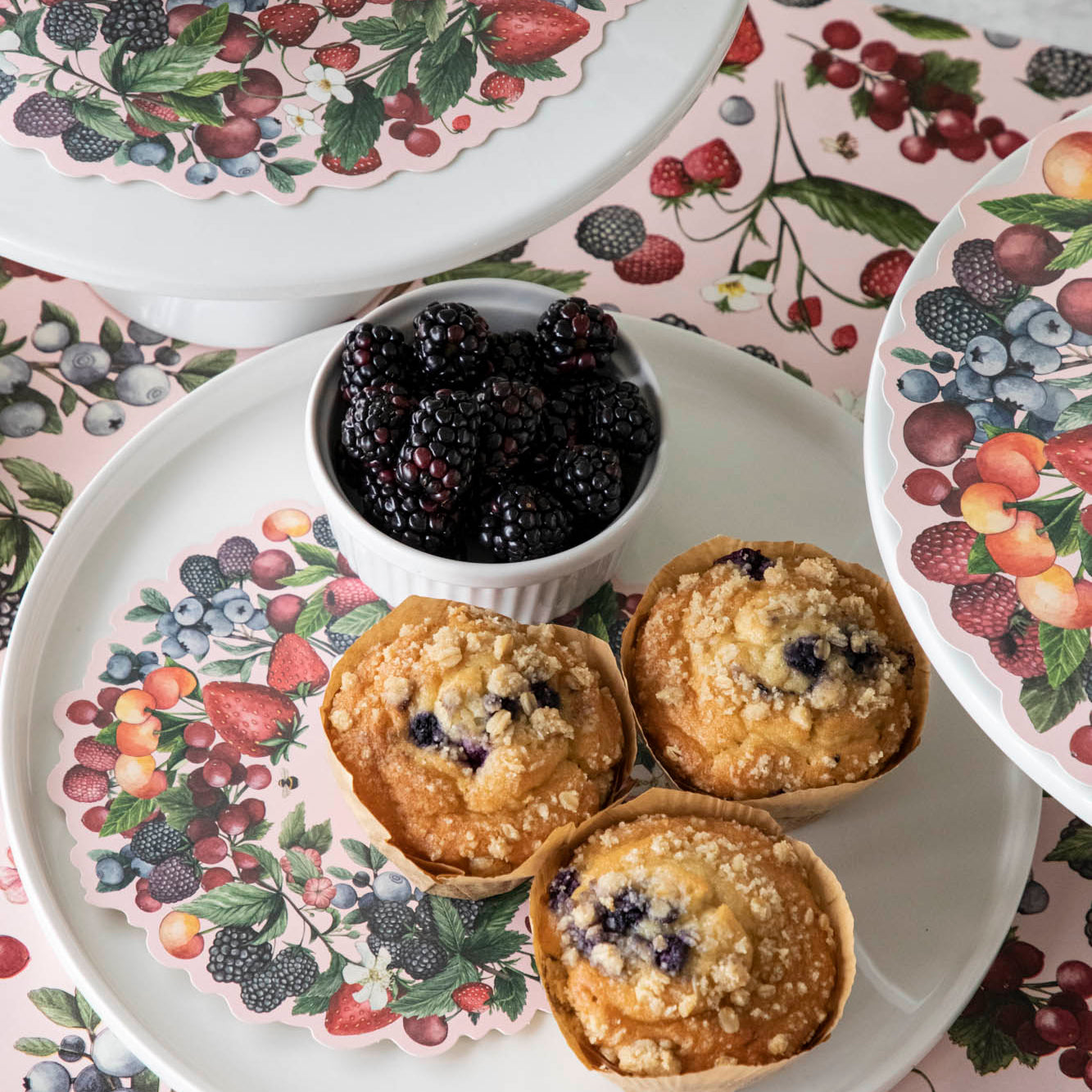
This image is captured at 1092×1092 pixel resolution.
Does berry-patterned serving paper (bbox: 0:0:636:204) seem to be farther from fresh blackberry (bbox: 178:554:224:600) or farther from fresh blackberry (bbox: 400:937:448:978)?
fresh blackberry (bbox: 400:937:448:978)

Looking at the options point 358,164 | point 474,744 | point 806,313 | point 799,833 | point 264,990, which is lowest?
point 264,990

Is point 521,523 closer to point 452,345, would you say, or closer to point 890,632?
point 452,345

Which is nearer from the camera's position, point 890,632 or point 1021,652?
point 1021,652

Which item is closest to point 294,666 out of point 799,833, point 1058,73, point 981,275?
point 799,833

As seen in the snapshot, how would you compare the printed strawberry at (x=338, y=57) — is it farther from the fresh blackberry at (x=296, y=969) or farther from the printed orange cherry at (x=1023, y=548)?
the fresh blackberry at (x=296, y=969)

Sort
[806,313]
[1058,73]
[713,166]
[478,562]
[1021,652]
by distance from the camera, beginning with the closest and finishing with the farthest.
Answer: [1021,652] → [478,562] → [806,313] → [713,166] → [1058,73]

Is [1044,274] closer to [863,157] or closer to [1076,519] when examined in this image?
[1076,519]

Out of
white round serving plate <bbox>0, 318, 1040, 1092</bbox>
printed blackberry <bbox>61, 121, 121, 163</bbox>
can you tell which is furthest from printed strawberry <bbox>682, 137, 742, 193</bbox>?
printed blackberry <bbox>61, 121, 121, 163</bbox>

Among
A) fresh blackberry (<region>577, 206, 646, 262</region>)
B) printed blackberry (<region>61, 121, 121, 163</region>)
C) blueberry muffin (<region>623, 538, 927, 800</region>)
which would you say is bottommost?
blueberry muffin (<region>623, 538, 927, 800</region>)
